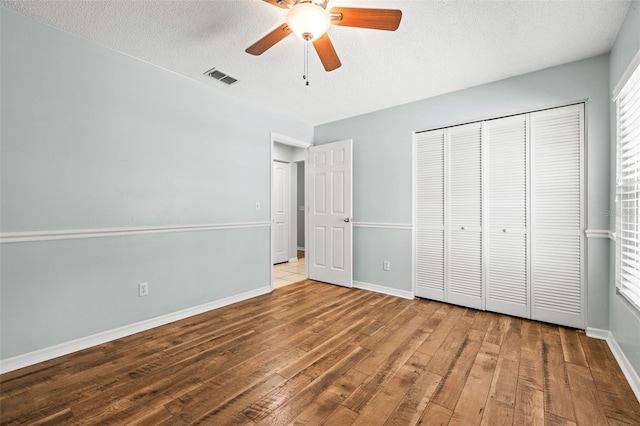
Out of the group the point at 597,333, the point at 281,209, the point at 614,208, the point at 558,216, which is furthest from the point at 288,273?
the point at 614,208

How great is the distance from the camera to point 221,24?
2.08 m

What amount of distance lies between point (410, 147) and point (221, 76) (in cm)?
233

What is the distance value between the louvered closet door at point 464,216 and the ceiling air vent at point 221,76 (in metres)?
2.50

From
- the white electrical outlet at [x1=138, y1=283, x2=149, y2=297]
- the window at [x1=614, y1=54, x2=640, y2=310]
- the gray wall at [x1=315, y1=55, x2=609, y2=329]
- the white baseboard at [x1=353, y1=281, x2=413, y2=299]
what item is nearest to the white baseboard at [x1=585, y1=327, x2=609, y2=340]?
the gray wall at [x1=315, y1=55, x2=609, y2=329]

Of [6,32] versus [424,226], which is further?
[424,226]

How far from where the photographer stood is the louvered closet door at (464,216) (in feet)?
10.3

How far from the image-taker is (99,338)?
7.64ft

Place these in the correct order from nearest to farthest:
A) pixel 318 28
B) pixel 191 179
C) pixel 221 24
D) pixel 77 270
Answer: pixel 318 28
pixel 221 24
pixel 77 270
pixel 191 179

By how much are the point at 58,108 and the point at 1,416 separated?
2.01m

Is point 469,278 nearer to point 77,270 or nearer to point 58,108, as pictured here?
point 77,270

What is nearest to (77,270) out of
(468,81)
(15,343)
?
(15,343)

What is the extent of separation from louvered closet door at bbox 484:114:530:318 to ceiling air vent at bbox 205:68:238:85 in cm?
278

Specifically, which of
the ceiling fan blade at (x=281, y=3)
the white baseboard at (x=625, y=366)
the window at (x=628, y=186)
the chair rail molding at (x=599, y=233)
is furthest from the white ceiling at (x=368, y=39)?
the white baseboard at (x=625, y=366)

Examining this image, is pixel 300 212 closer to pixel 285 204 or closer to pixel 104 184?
pixel 285 204
